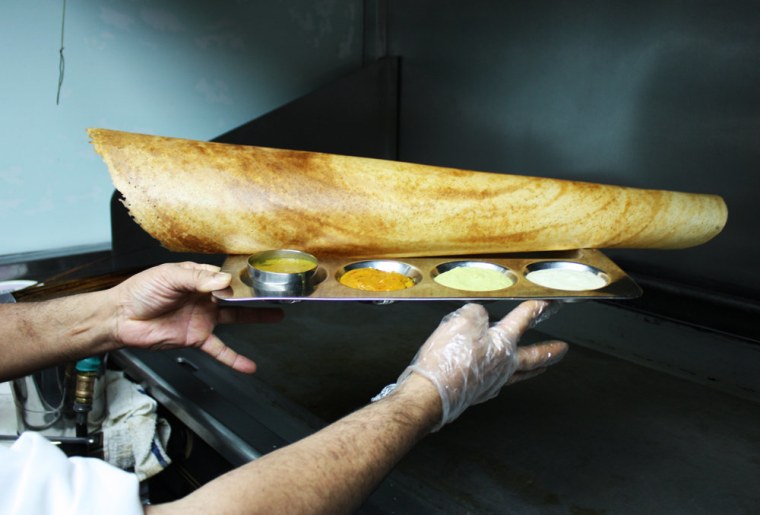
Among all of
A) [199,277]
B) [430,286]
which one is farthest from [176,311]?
[430,286]

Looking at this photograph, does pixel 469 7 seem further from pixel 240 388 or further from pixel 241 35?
pixel 240 388

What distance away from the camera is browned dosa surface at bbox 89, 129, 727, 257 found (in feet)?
4.08

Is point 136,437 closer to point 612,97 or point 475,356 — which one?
point 475,356

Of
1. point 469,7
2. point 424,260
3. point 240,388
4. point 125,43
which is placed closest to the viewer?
point 424,260

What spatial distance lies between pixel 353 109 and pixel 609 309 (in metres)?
1.33

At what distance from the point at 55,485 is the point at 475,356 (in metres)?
0.68

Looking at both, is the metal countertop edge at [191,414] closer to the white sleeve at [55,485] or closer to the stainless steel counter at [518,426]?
the stainless steel counter at [518,426]

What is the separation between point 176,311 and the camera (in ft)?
4.45

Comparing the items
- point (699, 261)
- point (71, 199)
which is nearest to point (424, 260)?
point (699, 261)

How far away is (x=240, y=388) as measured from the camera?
164 cm

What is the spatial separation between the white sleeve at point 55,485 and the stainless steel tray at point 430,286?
0.41m

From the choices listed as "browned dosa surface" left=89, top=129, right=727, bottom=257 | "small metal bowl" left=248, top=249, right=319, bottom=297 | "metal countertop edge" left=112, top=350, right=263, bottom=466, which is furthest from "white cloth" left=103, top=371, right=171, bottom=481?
"small metal bowl" left=248, top=249, right=319, bottom=297

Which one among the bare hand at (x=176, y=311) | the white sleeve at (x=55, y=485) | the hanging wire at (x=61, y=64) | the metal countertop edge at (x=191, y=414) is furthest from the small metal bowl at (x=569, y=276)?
the hanging wire at (x=61, y=64)

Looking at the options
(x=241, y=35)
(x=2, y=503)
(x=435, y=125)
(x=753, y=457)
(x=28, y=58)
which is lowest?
(x=753, y=457)
